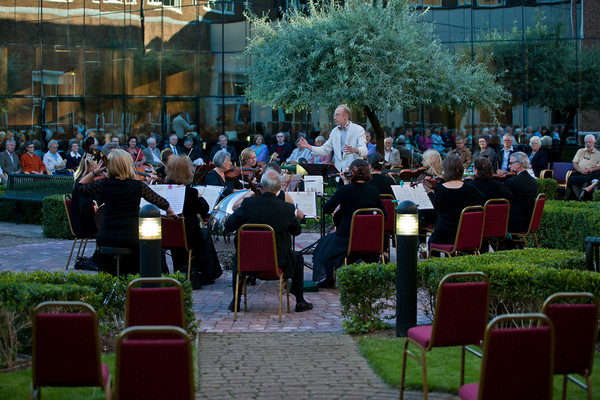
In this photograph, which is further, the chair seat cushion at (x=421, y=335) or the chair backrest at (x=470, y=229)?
the chair backrest at (x=470, y=229)

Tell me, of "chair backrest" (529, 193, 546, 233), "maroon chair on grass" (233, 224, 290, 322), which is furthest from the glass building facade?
"maroon chair on grass" (233, 224, 290, 322)

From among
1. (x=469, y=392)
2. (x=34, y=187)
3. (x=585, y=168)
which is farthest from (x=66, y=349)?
(x=585, y=168)

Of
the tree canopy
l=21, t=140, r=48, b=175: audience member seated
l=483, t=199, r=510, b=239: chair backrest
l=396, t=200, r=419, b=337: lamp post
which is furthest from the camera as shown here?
the tree canopy

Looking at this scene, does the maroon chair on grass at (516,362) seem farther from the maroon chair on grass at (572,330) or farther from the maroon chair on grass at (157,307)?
the maroon chair on grass at (157,307)

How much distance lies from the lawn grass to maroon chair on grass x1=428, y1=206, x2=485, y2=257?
2.41 metres

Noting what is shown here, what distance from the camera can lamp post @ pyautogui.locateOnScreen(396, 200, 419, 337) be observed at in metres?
5.99

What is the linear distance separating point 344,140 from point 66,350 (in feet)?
25.4

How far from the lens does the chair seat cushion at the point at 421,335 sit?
4730mm

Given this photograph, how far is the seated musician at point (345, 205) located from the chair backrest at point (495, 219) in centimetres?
131

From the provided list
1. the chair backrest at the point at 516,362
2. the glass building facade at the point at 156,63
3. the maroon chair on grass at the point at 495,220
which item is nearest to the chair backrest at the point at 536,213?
the maroon chair on grass at the point at 495,220

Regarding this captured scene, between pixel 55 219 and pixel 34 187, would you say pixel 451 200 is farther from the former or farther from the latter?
pixel 34 187

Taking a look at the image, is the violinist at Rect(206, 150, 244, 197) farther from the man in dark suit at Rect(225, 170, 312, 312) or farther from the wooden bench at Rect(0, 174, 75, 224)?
the wooden bench at Rect(0, 174, 75, 224)

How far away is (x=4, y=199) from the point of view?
15.1 metres

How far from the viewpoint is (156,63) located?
89.2 feet
